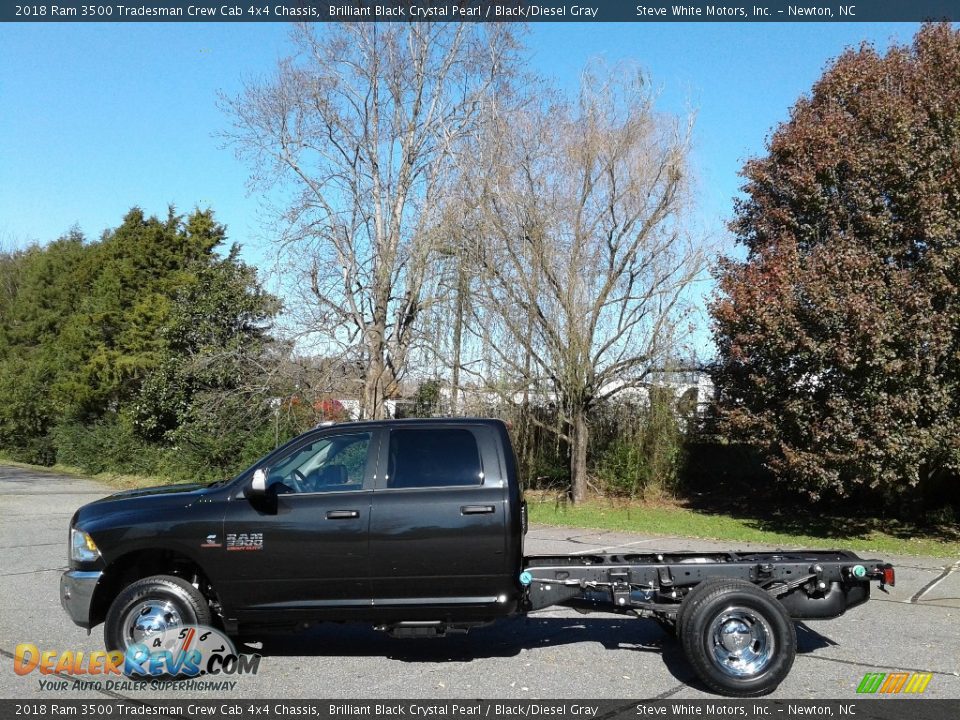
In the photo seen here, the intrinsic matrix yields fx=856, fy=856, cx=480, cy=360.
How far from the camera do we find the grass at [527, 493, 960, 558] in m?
14.8

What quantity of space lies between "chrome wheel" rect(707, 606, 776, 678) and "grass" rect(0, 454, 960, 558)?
345 inches

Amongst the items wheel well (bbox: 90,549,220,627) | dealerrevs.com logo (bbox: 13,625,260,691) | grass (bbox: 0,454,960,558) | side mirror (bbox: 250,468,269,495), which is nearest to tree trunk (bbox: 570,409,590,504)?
grass (bbox: 0,454,960,558)

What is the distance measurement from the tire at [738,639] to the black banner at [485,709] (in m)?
0.17

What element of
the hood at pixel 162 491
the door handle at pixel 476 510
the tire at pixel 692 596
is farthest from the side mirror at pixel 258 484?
the tire at pixel 692 596

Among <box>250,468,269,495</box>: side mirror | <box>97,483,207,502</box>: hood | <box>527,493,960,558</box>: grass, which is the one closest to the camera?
<box>250,468,269,495</box>: side mirror

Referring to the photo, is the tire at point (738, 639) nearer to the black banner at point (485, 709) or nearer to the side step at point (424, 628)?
the black banner at point (485, 709)

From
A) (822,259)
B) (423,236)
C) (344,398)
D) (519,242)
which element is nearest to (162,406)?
(344,398)

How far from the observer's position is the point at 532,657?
7.06 meters

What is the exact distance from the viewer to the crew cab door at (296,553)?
253 inches

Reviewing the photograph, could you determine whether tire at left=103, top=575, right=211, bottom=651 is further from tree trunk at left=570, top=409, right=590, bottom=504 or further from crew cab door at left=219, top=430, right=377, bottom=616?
tree trunk at left=570, top=409, right=590, bottom=504

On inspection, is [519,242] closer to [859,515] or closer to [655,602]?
[859,515]
